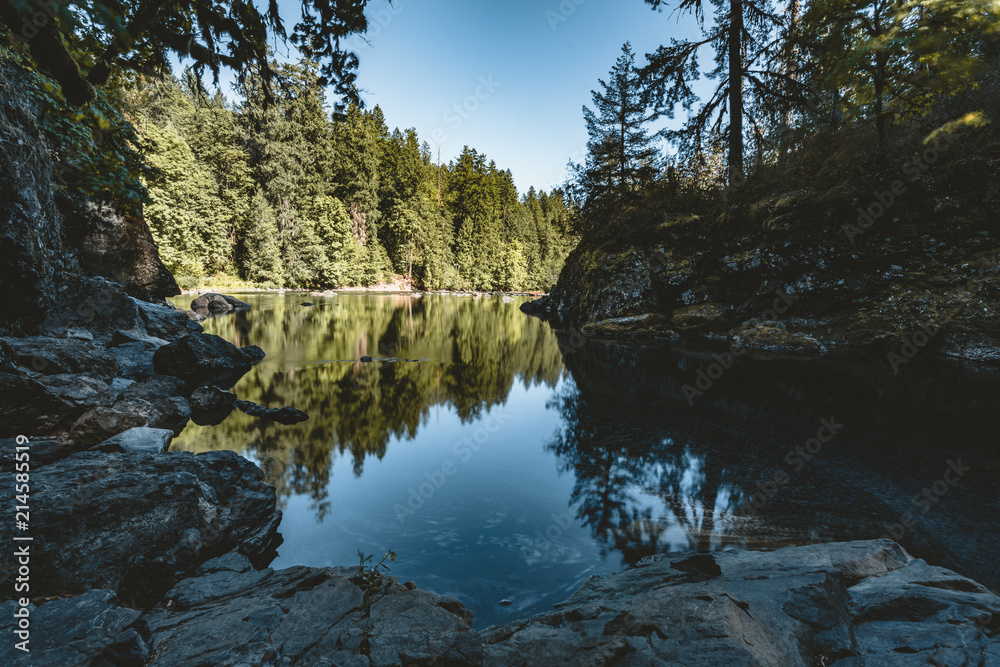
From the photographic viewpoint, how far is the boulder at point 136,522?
115 inches

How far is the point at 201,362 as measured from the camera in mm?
10305

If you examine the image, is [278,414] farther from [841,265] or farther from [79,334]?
[841,265]

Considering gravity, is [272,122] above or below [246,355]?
above

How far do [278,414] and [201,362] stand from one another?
4.05 meters

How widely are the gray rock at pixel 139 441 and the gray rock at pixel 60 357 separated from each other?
6.32 feet

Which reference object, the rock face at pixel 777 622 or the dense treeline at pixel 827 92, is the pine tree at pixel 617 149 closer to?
the dense treeline at pixel 827 92

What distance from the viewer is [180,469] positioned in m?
3.99

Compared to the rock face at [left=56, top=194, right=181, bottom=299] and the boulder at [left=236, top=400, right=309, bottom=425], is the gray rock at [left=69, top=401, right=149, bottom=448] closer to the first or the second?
the boulder at [left=236, top=400, right=309, bottom=425]

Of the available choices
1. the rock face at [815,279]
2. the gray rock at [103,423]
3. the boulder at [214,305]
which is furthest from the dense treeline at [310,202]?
the gray rock at [103,423]

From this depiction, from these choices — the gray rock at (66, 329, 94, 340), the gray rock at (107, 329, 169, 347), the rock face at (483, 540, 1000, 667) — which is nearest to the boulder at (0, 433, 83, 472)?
the rock face at (483, 540, 1000, 667)

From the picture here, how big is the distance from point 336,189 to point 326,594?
5483 cm

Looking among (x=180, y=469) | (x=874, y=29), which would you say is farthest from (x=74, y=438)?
(x=874, y=29)

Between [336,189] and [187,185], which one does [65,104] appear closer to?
[187,185]

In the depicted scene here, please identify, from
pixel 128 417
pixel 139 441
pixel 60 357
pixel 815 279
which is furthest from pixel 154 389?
pixel 815 279
